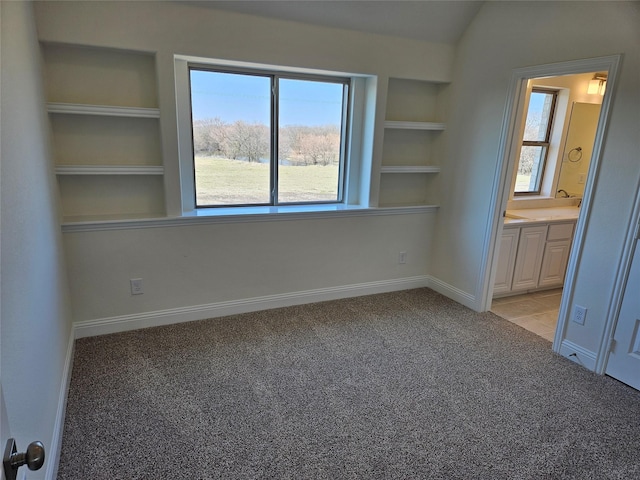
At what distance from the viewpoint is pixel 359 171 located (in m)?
3.77

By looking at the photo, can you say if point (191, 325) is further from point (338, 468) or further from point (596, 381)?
point (596, 381)

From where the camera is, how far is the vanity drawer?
3.85 metres

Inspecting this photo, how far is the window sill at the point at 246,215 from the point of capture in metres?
2.78

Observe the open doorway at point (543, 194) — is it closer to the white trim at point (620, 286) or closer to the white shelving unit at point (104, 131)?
the white trim at point (620, 286)

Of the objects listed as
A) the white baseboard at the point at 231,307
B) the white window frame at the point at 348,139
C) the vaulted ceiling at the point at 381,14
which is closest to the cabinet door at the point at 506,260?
the white baseboard at the point at 231,307

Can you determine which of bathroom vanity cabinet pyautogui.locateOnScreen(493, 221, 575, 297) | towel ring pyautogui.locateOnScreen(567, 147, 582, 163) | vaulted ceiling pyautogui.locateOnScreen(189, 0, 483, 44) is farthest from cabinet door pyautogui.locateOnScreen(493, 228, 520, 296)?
vaulted ceiling pyautogui.locateOnScreen(189, 0, 483, 44)

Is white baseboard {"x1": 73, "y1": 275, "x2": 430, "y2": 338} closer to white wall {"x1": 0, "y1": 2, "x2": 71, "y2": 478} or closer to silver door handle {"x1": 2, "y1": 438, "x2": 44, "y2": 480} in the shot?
white wall {"x1": 0, "y1": 2, "x2": 71, "y2": 478}

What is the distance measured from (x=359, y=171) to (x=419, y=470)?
103 inches

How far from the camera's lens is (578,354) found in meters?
2.78

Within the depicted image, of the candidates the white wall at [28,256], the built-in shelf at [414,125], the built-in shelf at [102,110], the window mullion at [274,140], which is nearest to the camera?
the white wall at [28,256]

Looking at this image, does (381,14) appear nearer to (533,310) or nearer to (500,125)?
(500,125)

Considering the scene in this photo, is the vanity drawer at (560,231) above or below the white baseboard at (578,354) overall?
above

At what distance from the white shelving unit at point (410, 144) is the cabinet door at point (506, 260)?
2.54 ft

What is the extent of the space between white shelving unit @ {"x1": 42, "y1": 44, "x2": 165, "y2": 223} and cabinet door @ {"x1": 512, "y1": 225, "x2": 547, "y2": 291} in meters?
3.32
